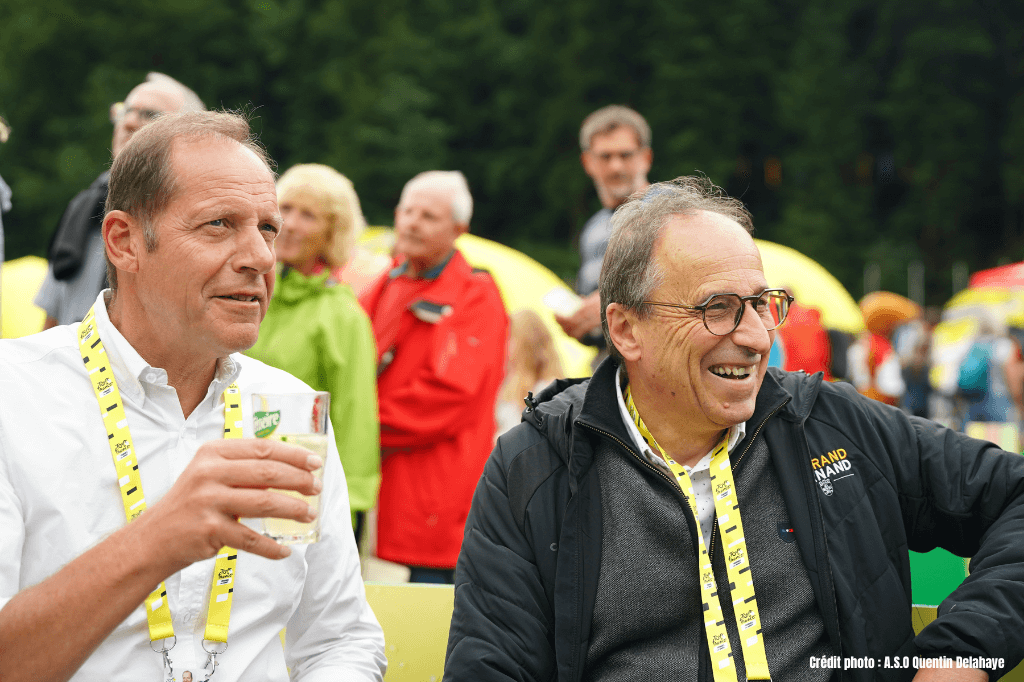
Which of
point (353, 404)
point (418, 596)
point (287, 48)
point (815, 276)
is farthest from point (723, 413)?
point (287, 48)

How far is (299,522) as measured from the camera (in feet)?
5.20

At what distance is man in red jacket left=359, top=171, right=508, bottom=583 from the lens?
4.64 metres

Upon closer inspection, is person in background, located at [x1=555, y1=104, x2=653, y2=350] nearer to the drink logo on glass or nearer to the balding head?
the balding head

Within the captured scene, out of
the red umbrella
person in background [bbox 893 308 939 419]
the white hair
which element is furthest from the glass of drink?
the red umbrella

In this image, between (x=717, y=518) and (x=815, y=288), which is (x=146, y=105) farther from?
(x=815, y=288)

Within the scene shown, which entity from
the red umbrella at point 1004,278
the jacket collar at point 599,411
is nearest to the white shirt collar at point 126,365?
the jacket collar at point 599,411

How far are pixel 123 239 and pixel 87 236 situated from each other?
2243 millimetres

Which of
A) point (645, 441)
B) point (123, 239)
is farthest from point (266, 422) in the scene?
point (645, 441)

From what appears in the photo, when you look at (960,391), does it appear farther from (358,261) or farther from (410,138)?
(410,138)

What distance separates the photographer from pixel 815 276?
1683cm

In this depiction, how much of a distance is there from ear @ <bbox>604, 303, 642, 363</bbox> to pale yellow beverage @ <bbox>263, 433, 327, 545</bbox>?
119cm

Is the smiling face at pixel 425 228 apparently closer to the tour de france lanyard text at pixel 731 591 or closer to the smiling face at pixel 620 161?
the smiling face at pixel 620 161

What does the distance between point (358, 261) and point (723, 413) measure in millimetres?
8665

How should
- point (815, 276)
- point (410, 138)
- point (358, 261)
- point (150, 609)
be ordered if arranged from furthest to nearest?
point (410, 138)
point (815, 276)
point (358, 261)
point (150, 609)
